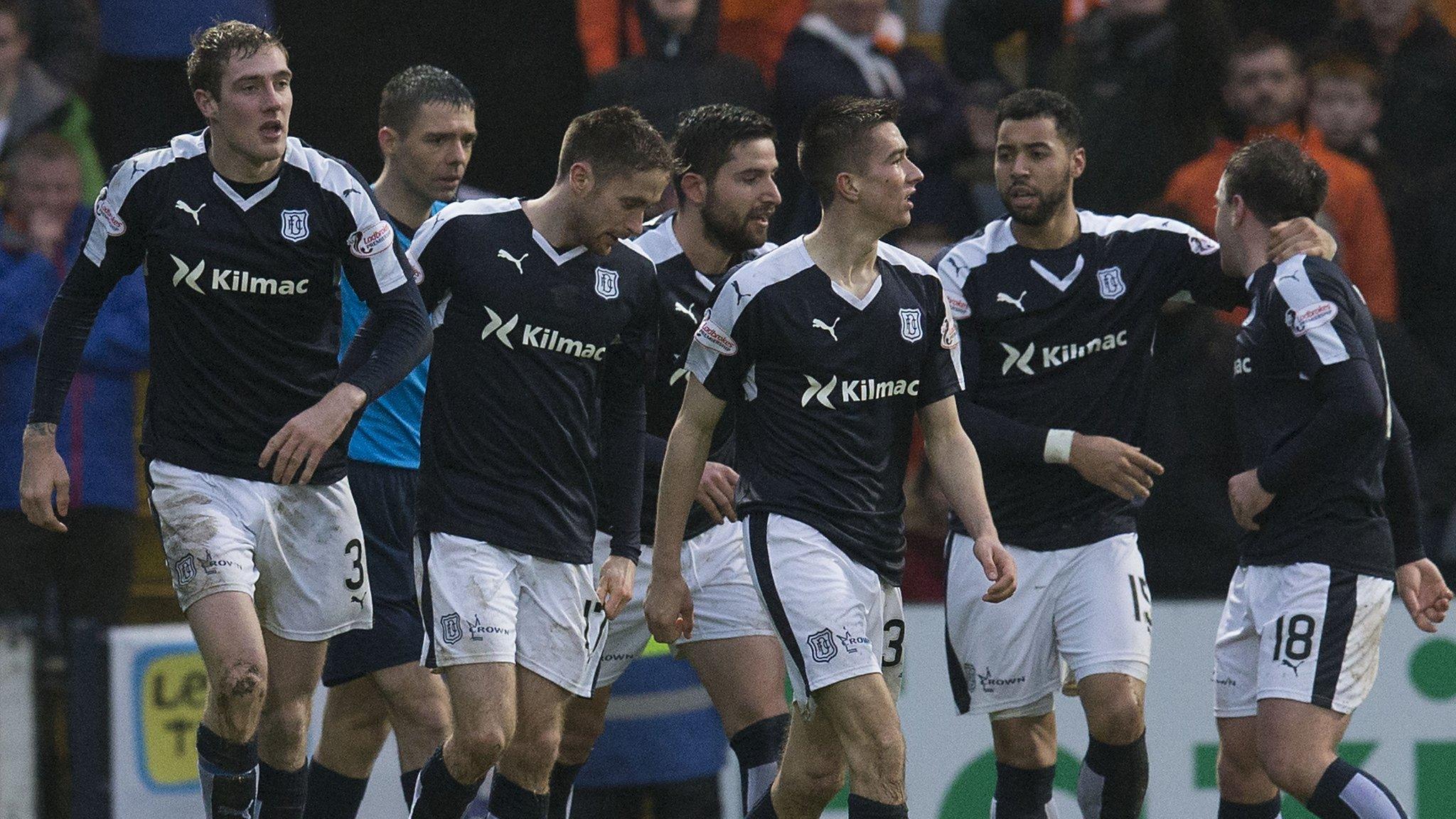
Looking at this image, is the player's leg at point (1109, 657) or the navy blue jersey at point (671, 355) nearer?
the player's leg at point (1109, 657)

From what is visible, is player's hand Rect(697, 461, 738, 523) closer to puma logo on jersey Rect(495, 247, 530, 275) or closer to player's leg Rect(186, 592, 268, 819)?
puma logo on jersey Rect(495, 247, 530, 275)

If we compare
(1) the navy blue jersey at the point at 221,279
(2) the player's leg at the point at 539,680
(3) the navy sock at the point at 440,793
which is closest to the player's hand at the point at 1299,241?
(2) the player's leg at the point at 539,680

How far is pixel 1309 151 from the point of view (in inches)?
361

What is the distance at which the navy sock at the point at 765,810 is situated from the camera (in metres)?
6.16

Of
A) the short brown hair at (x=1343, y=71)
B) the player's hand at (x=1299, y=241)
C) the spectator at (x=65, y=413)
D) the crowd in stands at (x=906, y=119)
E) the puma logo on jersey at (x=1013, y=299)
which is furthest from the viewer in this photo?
the short brown hair at (x=1343, y=71)

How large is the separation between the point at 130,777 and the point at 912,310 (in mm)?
4036

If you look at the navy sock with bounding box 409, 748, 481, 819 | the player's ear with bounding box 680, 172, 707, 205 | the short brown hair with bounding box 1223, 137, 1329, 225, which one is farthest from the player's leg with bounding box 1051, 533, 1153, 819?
the navy sock with bounding box 409, 748, 481, 819

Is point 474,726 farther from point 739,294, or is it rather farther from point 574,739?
point 739,294

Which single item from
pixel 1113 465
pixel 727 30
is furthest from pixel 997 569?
pixel 727 30

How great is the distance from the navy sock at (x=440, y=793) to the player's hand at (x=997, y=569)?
1.63m

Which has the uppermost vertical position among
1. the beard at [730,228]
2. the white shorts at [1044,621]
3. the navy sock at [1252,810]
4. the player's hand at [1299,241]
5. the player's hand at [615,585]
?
the beard at [730,228]

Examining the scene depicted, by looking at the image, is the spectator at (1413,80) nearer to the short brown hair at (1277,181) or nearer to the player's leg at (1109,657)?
the short brown hair at (1277,181)

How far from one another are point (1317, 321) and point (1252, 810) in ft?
5.25

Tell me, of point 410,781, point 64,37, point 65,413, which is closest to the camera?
point 410,781
